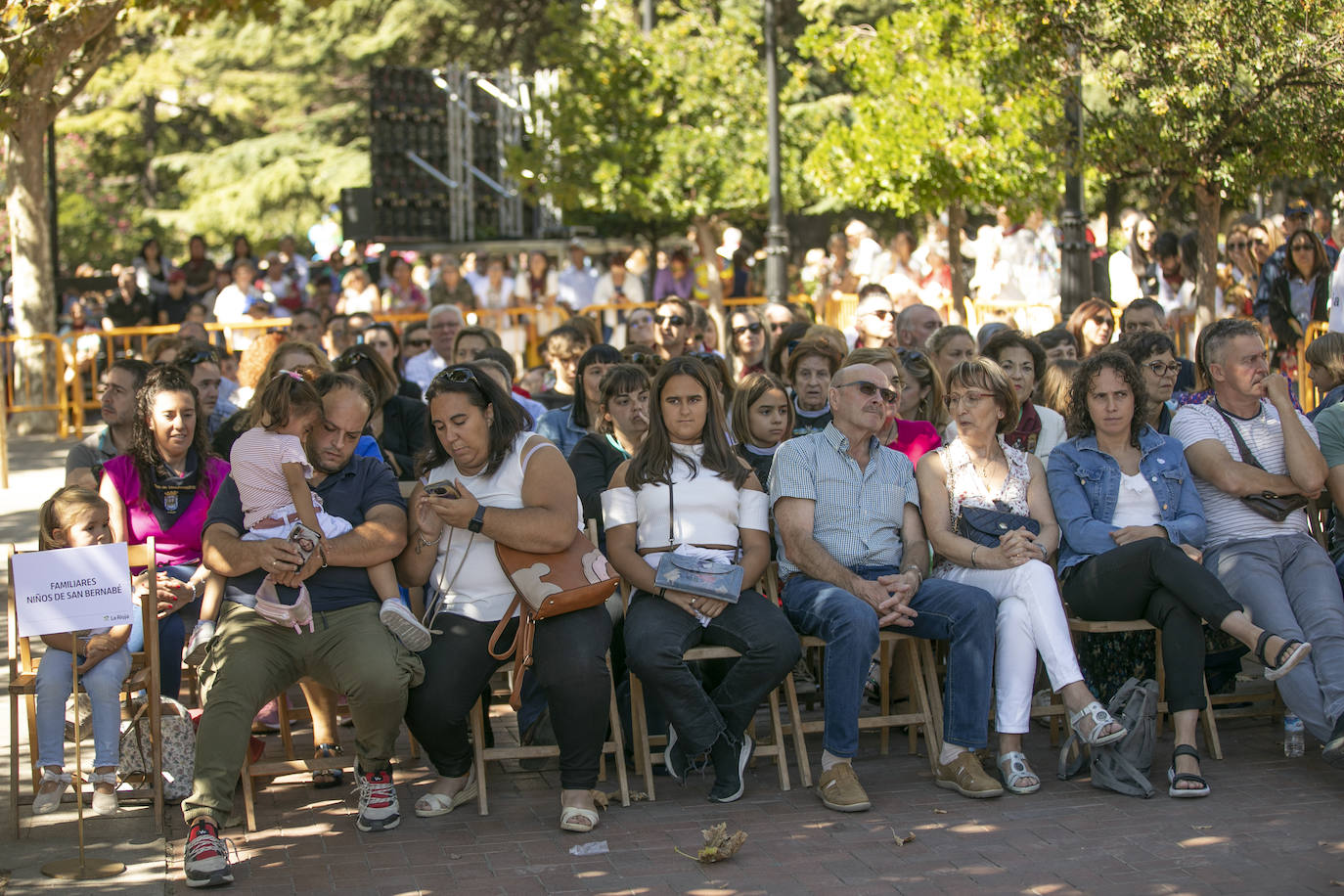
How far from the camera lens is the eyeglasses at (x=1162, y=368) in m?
7.06

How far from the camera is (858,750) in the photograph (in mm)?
6332

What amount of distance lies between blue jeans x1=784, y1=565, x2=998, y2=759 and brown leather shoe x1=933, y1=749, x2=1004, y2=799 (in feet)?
0.22

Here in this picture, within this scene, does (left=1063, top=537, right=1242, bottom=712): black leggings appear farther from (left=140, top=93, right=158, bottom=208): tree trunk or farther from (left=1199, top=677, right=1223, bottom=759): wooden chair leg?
(left=140, top=93, right=158, bottom=208): tree trunk

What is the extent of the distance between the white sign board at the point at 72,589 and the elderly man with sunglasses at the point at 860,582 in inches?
99.9

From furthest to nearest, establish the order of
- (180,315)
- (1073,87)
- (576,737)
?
(180,315)
(1073,87)
(576,737)

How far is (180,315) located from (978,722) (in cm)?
1460

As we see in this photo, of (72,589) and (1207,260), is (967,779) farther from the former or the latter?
(1207,260)

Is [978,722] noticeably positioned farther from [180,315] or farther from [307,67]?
[307,67]

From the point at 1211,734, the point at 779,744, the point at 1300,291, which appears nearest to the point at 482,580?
the point at 779,744

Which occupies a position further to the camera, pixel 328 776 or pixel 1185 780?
pixel 328 776

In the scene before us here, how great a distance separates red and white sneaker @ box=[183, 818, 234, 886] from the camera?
4836mm

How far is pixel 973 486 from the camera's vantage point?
6.20m

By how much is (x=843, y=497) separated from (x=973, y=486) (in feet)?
1.82

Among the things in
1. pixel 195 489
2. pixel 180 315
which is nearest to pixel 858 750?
pixel 195 489
